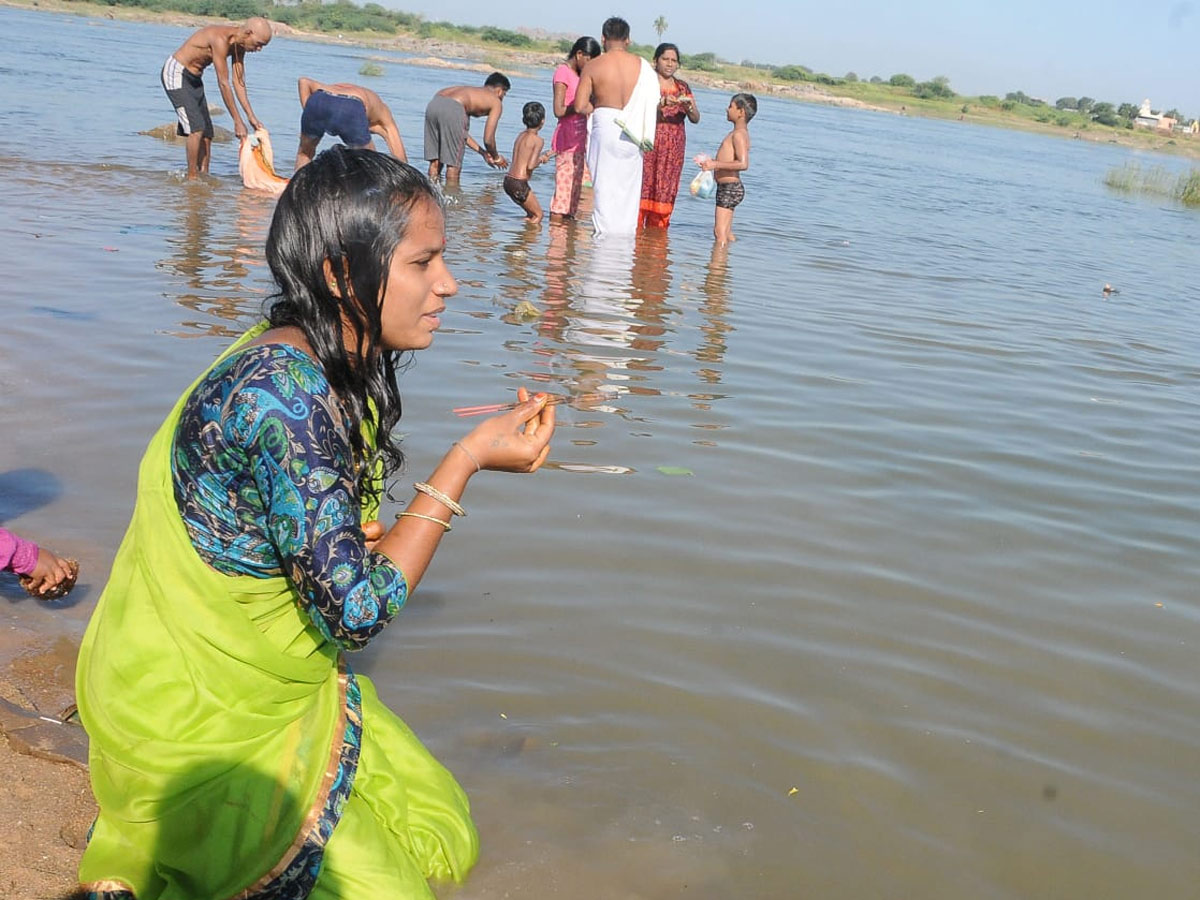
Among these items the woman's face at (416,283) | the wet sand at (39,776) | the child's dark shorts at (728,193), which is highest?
the woman's face at (416,283)

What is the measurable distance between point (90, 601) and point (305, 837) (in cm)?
169

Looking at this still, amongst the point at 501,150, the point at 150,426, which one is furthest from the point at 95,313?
the point at 501,150

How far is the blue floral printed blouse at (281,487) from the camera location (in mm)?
1899

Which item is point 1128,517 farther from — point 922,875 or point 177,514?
point 177,514

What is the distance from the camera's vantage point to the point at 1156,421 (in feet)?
20.2

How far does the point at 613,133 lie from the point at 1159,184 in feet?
59.3

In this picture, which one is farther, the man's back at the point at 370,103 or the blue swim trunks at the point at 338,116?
the man's back at the point at 370,103

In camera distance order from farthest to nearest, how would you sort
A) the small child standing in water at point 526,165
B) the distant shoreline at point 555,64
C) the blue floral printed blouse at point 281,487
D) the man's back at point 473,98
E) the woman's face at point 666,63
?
1. the distant shoreline at point 555,64
2. the man's back at point 473,98
3. the small child standing in water at point 526,165
4. the woman's face at point 666,63
5. the blue floral printed blouse at point 281,487

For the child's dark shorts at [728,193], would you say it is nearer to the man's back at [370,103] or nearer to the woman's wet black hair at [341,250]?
the man's back at [370,103]

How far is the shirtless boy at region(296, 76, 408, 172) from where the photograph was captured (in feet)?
35.2

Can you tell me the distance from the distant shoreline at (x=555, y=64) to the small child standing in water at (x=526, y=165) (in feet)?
122

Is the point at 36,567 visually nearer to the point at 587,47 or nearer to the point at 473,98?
the point at 587,47

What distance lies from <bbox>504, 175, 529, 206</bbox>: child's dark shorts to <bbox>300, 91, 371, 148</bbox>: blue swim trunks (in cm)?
132

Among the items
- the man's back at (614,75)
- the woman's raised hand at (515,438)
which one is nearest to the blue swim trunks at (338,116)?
the man's back at (614,75)
